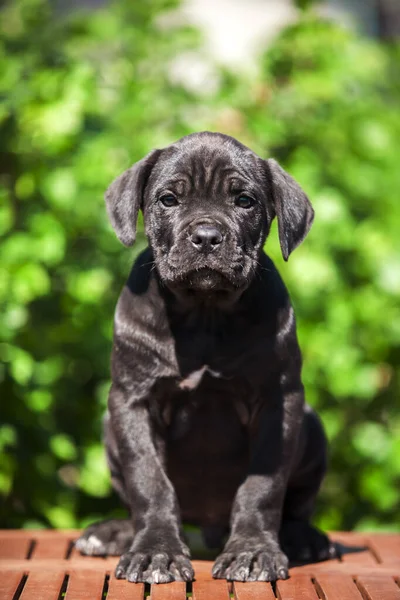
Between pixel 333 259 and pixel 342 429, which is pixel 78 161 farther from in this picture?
pixel 342 429

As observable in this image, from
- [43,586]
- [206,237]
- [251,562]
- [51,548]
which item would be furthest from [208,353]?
[51,548]

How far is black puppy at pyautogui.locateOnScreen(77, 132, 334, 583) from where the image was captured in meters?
3.71

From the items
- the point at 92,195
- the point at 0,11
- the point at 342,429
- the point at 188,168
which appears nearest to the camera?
the point at 188,168

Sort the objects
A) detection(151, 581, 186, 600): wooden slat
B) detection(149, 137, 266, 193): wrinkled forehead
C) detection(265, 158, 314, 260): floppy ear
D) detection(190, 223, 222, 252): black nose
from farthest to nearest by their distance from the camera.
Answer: detection(265, 158, 314, 260): floppy ear < detection(149, 137, 266, 193): wrinkled forehead < detection(190, 223, 222, 252): black nose < detection(151, 581, 186, 600): wooden slat

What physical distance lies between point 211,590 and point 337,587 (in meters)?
0.47

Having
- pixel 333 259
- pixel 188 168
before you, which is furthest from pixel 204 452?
pixel 333 259

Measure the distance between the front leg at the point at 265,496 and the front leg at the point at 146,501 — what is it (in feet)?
0.60

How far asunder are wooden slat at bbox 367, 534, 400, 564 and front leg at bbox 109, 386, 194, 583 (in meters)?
1.03

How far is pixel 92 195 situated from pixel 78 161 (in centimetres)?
20

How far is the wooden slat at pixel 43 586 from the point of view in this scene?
3.52 m

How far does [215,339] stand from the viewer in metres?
3.89

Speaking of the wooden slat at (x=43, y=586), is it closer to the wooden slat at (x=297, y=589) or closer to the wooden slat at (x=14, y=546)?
the wooden slat at (x=14, y=546)

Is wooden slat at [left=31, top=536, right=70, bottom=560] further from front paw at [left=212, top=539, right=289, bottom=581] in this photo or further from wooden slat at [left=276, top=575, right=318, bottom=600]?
wooden slat at [left=276, top=575, right=318, bottom=600]

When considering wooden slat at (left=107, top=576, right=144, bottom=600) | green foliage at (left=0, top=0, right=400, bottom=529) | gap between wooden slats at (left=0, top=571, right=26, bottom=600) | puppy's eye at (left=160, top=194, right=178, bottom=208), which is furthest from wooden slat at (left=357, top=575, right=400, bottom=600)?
green foliage at (left=0, top=0, right=400, bottom=529)
